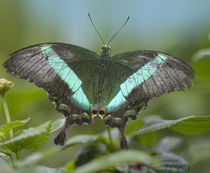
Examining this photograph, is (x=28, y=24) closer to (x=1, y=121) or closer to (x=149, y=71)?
(x=1, y=121)

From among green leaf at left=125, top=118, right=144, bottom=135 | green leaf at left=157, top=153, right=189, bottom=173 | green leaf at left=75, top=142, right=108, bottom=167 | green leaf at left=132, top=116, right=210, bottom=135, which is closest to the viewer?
green leaf at left=132, top=116, right=210, bottom=135

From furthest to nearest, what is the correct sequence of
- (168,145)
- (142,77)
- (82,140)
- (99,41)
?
(99,41) < (168,145) < (142,77) < (82,140)

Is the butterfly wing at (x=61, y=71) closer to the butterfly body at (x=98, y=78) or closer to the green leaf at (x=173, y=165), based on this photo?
the butterfly body at (x=98, y=78)

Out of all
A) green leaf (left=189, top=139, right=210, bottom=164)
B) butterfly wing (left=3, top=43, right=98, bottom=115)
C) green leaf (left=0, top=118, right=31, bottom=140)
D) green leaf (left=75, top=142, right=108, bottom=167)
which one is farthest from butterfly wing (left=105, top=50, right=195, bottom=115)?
green leaf (left=0, top=118, right=31, bottom=140)

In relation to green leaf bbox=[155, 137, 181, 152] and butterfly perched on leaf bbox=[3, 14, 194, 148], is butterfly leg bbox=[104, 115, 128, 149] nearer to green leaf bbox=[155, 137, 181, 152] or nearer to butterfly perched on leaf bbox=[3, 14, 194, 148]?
butterfly perched on leaf bbox=[3, 14, 194, 148]

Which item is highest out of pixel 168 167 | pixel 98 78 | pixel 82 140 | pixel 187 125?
pixel 98 78

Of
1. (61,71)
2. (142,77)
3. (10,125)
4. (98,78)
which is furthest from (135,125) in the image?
(10,125)

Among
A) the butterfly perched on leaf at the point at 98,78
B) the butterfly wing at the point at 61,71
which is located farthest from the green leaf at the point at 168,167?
the butterfly wing at the point at 61,71

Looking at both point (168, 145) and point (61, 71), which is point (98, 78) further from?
point (168, 145)
